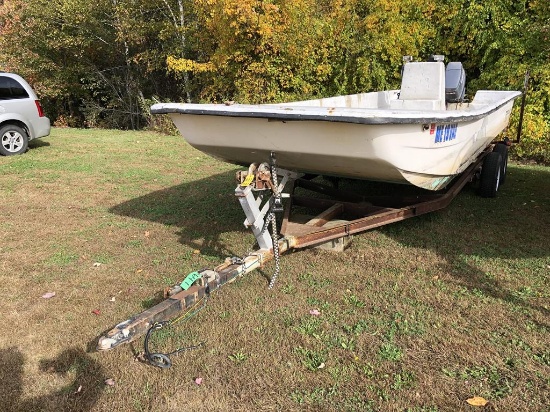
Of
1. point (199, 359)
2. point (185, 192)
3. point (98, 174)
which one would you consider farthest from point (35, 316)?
point (98, 174)

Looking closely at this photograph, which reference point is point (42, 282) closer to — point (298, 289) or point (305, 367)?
point (298, 289)

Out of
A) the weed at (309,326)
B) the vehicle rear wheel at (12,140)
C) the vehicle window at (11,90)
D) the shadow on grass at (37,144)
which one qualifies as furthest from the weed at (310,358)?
the shadow on grass at (37,144)

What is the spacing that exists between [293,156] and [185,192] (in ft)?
11.1

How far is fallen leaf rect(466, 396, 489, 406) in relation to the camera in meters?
2.44

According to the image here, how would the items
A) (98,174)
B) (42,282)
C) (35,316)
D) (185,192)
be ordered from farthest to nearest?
(98,174) < (185,192) < (42,282) < (35,316)

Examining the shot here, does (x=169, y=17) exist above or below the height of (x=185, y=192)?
above

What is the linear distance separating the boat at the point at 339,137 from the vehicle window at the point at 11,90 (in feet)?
25.4

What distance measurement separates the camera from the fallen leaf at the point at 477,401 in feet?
7.99

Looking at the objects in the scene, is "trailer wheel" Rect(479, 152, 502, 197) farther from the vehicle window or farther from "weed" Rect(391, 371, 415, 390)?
the vehicle window

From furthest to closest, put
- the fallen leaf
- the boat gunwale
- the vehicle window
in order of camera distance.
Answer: the vehicle window
the boat gunwale
the fallen leaf

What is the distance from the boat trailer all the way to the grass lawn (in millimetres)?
256

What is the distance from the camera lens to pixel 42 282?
13.1 feet

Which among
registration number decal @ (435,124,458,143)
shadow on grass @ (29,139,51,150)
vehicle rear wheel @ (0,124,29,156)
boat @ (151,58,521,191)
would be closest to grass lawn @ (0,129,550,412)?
boat @ (151,58,521,191)

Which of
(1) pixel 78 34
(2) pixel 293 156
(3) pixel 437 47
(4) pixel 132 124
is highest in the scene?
(1) pixel 78 34
